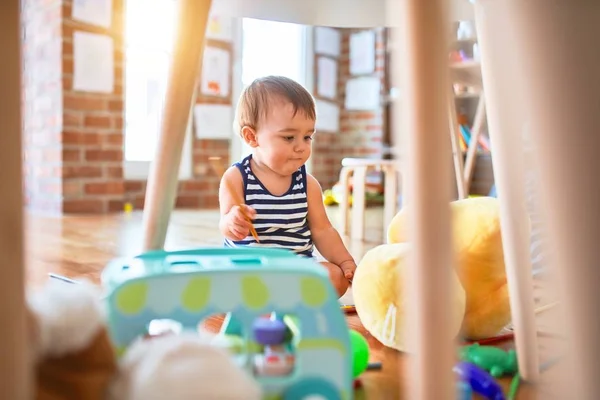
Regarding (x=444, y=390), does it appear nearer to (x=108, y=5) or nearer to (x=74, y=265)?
(x=74, y=265)

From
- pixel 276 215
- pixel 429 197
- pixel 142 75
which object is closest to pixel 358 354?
pixel 429 197

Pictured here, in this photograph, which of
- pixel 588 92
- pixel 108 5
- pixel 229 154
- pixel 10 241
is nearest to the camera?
pixel 10 241

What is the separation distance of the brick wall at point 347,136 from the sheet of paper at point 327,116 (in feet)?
0.13

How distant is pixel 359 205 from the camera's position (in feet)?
7.38

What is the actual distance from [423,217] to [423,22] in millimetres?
109

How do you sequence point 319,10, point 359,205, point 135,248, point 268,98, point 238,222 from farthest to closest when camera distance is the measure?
point 359,205 → point 135,248 → point 268,98 → point 238,222 → point 319,10

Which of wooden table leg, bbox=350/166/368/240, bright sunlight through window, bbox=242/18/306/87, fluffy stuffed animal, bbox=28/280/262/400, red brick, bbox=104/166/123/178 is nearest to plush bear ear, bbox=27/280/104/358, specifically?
fluffy stuffed animal, bbox=28/280/262/400

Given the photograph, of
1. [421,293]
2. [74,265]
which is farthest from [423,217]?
[74,265]

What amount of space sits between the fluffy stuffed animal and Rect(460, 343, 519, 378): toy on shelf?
0.43 m

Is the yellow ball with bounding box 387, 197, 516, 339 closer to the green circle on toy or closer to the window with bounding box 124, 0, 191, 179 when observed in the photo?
the green circle on toy

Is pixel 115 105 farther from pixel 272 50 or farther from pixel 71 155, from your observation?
pixel 272 50

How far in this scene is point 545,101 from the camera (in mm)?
416

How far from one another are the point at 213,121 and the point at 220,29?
520 millimetres

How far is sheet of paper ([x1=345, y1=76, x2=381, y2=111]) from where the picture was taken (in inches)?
161
